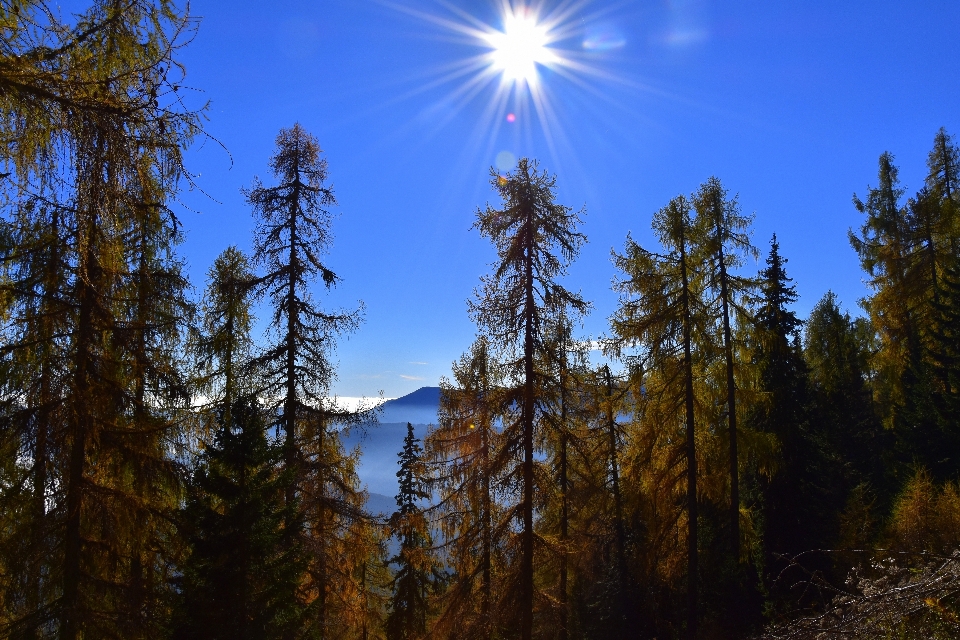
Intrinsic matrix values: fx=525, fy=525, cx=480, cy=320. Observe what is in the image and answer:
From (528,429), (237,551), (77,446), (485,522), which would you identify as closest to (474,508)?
(485,522)

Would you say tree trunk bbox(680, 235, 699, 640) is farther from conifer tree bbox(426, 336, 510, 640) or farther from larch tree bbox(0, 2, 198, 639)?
larch tree bbox(0, 2, 198, 639)

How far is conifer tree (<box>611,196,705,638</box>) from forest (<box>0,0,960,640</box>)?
0.19ft

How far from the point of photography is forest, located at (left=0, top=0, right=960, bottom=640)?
3.99 m

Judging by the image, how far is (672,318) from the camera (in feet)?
44.1

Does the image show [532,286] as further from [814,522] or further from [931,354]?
[931,354]

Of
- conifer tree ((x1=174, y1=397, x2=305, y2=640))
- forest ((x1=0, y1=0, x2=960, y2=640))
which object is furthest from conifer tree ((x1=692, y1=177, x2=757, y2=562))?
conifer tree ((x1=174, y1=397, x2=305, y2=640))

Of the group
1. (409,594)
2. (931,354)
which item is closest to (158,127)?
(409,594)

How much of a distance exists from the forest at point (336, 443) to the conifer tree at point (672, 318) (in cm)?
6

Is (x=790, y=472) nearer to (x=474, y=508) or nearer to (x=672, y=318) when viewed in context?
(x=672, y=318)

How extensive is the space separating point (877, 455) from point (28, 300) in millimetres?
30966

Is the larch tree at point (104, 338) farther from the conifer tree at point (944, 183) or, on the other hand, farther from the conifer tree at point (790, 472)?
the conifer tree at point (944, 183)

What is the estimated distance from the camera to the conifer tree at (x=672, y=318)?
13.4 metres

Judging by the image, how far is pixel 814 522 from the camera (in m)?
17.4

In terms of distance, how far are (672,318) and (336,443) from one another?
9089mm
